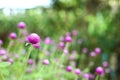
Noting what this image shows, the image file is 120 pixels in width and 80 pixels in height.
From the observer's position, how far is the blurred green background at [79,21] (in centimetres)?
509

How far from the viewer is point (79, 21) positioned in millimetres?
5781

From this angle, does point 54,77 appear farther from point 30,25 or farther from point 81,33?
point 30,25

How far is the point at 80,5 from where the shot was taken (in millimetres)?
6488

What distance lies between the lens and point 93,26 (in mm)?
5336

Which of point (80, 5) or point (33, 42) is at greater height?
point (33, 42)

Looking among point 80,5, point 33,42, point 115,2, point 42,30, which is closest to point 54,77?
point 33,42

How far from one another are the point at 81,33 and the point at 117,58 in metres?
0.66

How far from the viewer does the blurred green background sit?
5090 mm

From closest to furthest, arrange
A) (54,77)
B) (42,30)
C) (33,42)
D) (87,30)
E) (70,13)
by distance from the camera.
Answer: (33,42) → (54,77) → (87,30) → (42,30) → (70,13)

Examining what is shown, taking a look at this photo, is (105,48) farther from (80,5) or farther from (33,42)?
(33,42)

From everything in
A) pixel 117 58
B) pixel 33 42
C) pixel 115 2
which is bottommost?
pixel 117 58

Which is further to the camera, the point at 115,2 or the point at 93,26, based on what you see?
the point at 115,2

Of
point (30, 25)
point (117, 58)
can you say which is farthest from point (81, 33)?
point (30, 25)

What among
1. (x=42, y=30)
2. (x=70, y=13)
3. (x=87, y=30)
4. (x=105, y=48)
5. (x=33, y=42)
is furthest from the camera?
(x=70, y=13)
